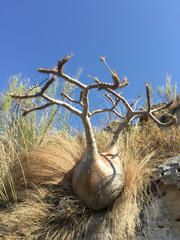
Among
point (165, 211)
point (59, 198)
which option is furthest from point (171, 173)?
point (59, 198)

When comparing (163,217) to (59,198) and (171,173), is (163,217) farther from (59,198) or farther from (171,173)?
(59,198)

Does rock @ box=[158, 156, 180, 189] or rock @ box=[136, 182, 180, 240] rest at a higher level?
rock @ box=[158, 156, 180, 189]

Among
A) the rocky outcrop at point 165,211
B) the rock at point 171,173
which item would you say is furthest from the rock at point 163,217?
the rock at point 171,173

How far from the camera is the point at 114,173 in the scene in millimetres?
1743

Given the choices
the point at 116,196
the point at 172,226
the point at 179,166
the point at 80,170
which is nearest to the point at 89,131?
the point at 80,170

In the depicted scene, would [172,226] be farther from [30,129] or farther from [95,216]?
[30,129]

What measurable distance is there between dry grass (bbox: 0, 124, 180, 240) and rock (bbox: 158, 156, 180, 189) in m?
0.23

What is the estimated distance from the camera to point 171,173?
177cm

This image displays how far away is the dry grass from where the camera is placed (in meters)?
1.65

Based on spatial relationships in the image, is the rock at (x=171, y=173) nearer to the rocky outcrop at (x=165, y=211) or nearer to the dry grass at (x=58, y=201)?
the rocky outcrop at (x=165, y=211)

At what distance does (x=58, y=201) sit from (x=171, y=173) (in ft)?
4.02

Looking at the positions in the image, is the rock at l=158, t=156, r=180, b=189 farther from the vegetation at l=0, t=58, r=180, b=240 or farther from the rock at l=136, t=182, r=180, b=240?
the vegetation at l=0, t=58, r=180, b=240

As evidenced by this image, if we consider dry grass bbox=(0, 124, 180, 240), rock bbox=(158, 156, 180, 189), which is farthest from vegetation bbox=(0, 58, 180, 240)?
rock bbox=(158, 156, 180, 189)

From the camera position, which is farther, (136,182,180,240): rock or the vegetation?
the vegetation
